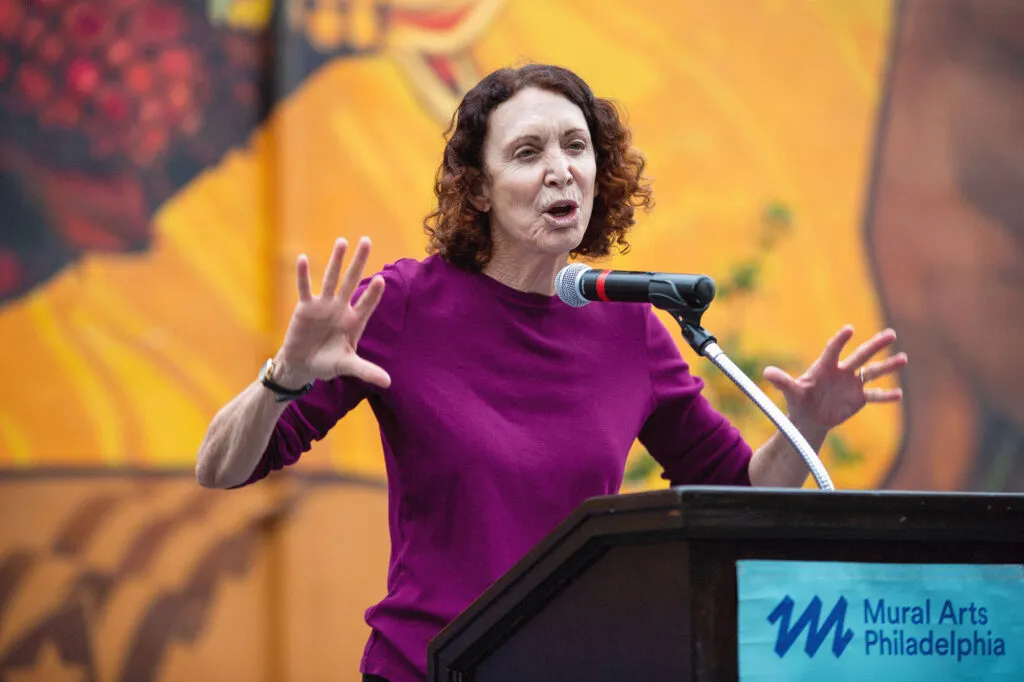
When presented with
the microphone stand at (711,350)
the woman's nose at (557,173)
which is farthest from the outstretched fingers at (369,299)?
the woman's nose at (557,173)

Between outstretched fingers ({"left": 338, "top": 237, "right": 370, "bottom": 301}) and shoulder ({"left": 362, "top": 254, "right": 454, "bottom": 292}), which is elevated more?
shoulder ({"left": 362, "top": 254, "right": 454, "bottom": 292})

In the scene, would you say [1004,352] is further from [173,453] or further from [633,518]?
[633,518]

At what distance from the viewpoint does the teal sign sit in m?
1.21

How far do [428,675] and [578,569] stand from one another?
30 cm

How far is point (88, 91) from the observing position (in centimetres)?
418

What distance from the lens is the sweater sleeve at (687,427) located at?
2.08 m

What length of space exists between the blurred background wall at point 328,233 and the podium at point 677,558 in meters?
2.69

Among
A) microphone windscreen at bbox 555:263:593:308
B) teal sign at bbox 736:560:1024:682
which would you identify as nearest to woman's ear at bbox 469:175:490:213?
microphone windscreen at bbox 555:263:593:308

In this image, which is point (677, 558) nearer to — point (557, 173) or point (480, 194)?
point (557, 173)

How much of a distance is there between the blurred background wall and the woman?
2037mm

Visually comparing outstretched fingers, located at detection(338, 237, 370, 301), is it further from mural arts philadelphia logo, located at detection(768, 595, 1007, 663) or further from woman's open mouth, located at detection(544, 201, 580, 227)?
mural arts philadelphia logo, located at detection(768, 595, 1007, 663)

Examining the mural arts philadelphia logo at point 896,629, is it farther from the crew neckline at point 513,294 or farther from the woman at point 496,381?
the crew neckline at point 513,294

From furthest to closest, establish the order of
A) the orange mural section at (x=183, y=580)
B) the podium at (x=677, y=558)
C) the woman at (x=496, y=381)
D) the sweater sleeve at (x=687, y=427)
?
the orange mural section at (x=183, y=580) → the sweater sleeve at (x=687, y=427) → the woman at (x=496, y=381) → the podium at (x=677, y=558)

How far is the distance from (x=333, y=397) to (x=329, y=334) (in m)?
0.25
